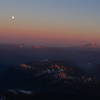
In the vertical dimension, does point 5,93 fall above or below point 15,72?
below

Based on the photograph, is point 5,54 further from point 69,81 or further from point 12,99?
point 69,81

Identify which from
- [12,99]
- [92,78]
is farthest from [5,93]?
[92,78]

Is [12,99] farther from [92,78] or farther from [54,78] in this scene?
[92,78]

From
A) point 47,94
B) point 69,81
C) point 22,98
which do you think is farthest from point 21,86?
point 69,81

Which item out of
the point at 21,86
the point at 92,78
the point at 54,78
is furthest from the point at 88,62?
the point at 21,86

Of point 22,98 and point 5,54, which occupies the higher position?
point 5,54

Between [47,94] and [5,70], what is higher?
[5,70]

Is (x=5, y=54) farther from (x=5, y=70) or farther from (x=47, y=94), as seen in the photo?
(x=47, y=94)

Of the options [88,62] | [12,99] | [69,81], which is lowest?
[12,99]
